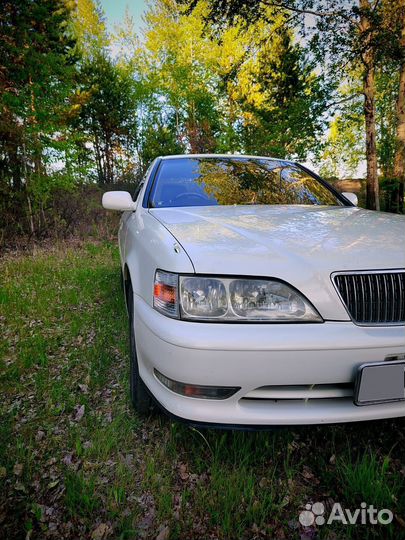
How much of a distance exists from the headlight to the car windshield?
1147 mm

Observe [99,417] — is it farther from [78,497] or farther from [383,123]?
[383,123]

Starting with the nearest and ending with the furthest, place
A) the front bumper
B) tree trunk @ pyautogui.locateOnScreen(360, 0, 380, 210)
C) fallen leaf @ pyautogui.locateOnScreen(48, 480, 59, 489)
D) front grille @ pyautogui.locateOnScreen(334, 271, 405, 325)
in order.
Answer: the front bumper → front grille @ pyautogui.locateOnScreen(334, 271, 405, 325) → fallen leaf @ pyautogui.locateOnScreen(48, 480, 59, 489) → tree trunk @ pyautogui.locateOnScreen(360, 0, 380, 210)

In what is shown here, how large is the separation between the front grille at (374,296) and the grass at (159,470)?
0.64 metres

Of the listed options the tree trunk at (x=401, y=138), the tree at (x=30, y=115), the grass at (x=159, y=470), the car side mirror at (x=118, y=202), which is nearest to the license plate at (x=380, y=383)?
the grass at (x=159, y=470)

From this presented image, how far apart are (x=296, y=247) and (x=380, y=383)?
0.59 metres

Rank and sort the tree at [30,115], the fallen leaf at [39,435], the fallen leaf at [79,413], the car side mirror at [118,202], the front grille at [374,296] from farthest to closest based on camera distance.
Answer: the tree at [30,115] < the car side mirror at [118,202] < the fallen leaf at [79,413] < the fallen leaf at [39,435] < the front grille at [374,296]

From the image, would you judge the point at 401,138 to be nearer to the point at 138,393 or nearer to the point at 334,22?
the point at 334,22

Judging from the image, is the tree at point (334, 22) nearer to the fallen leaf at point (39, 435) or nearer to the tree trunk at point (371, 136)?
the tree trunk at point (371, 136)

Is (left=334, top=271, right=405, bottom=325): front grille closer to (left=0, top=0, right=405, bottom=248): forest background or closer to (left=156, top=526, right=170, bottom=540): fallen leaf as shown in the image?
(left=156, top=526, right=170, bottom=540): fallen leaf

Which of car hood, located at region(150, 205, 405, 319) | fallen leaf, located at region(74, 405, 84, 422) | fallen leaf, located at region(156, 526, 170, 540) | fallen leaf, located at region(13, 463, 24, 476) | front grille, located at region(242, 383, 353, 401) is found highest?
car hood, located at region(150, 205, 405, 319)

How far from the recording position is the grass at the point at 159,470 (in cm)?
127

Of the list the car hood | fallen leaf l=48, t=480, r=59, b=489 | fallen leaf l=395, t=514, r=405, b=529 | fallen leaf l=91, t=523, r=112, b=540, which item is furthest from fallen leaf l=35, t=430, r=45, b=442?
fallen leaf l=395, t=514, r=405, b=529

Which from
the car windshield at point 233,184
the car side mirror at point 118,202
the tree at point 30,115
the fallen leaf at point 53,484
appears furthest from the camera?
the tree at point 30,115

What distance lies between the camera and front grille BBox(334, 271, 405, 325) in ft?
4.18
